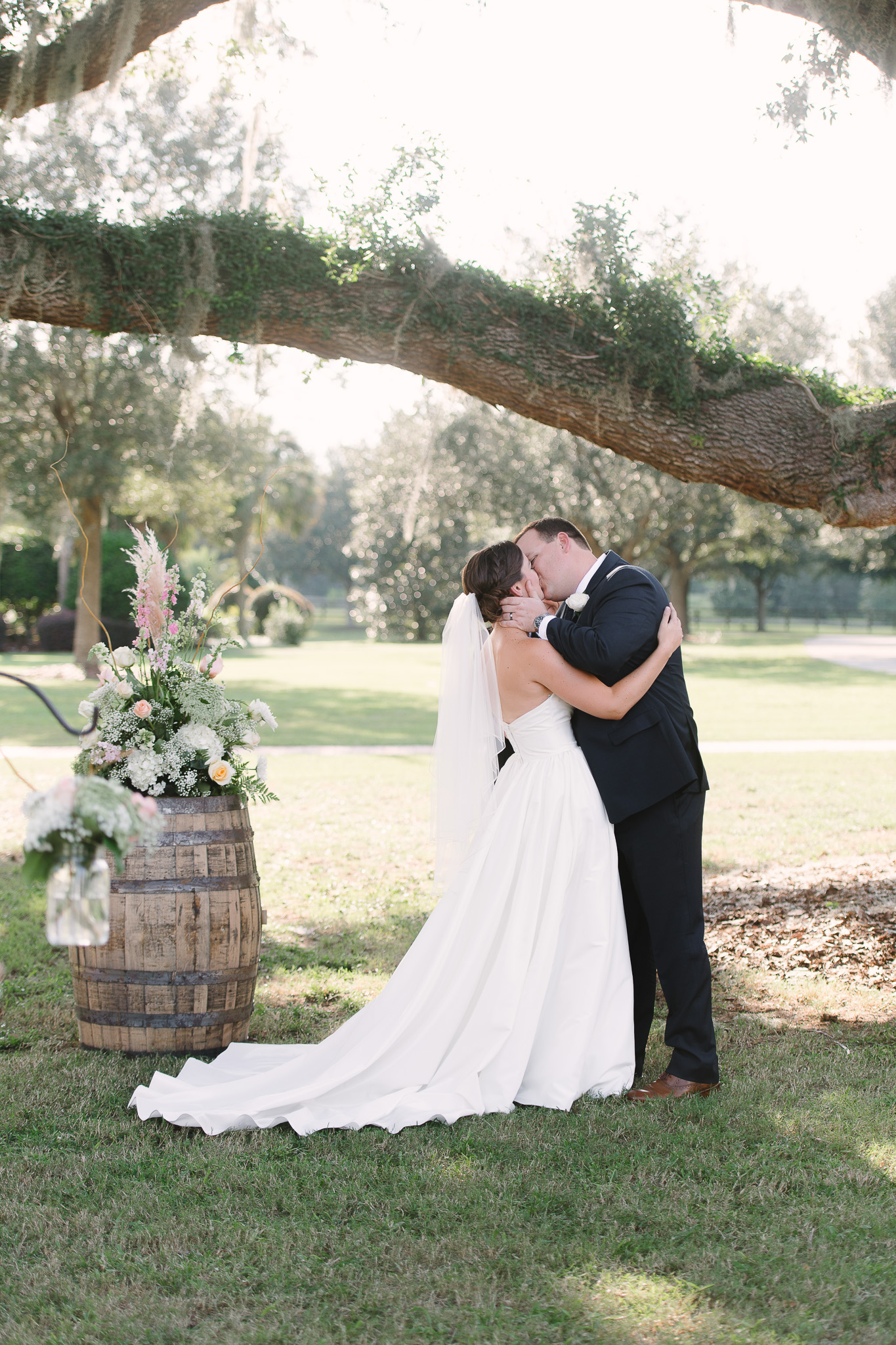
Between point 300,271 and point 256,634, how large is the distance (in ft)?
132

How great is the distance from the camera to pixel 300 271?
5.92m

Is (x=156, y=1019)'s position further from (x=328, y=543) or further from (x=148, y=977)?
(x=328, y=543)

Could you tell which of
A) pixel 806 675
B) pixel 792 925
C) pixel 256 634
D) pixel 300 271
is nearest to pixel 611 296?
pixel 300 271

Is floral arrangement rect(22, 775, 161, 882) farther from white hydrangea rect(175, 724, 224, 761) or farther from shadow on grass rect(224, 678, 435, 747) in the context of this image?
shadow on grass rect(224, 678, 435, 747)

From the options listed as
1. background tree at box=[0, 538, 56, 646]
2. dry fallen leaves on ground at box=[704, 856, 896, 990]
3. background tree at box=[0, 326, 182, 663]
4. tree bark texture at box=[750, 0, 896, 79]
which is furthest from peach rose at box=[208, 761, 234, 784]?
background tree at box=[0, 538, 56, 646]

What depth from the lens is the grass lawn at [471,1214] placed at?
2.66 meters

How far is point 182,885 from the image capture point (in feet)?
14.1

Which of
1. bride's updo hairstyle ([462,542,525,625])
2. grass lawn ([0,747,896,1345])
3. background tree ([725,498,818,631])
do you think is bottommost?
grass lawn ([0,747,896,1345])

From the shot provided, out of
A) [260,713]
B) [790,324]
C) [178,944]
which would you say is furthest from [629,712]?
[790,324]

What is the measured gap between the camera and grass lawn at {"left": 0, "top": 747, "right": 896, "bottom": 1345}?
8.71 ft

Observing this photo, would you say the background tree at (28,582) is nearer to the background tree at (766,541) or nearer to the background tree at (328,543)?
the background tree at (766,541)

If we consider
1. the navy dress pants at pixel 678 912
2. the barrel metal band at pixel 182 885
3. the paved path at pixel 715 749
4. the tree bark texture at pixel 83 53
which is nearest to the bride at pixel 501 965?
the navy dress pants at pixel 678 912

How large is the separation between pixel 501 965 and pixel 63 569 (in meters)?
32.8

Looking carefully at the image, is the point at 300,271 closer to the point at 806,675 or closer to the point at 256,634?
the point at 806,675
